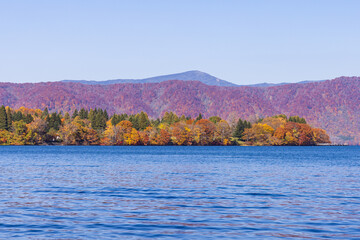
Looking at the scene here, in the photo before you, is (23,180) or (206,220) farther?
(23,180)

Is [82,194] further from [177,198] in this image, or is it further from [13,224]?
[13,224]

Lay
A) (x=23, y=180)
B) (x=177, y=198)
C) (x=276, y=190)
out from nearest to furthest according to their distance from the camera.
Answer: (x=177, y=198) < (x=276, y=190) < (x=23, y=180)

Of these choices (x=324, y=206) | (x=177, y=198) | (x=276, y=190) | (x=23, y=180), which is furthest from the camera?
(x=23, y=180)

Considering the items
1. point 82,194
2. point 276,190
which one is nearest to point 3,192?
point 82,194

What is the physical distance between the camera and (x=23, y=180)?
59812 millimetres

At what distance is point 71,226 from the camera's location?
31109 mm

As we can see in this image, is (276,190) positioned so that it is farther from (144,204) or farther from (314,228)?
(314,228)

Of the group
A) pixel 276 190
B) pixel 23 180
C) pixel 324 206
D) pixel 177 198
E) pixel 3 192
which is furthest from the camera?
pixel 23 180

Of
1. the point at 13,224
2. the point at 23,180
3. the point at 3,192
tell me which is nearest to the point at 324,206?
the point at 13,224

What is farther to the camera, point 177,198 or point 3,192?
point 3,192

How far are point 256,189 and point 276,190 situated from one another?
6.90ft

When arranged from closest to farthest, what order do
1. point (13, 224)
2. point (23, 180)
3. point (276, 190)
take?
point (13, 224), point (276, 190), point (23, 180)

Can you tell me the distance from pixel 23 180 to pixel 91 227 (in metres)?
32.0

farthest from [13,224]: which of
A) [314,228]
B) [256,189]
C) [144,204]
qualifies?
A: [256,189]
